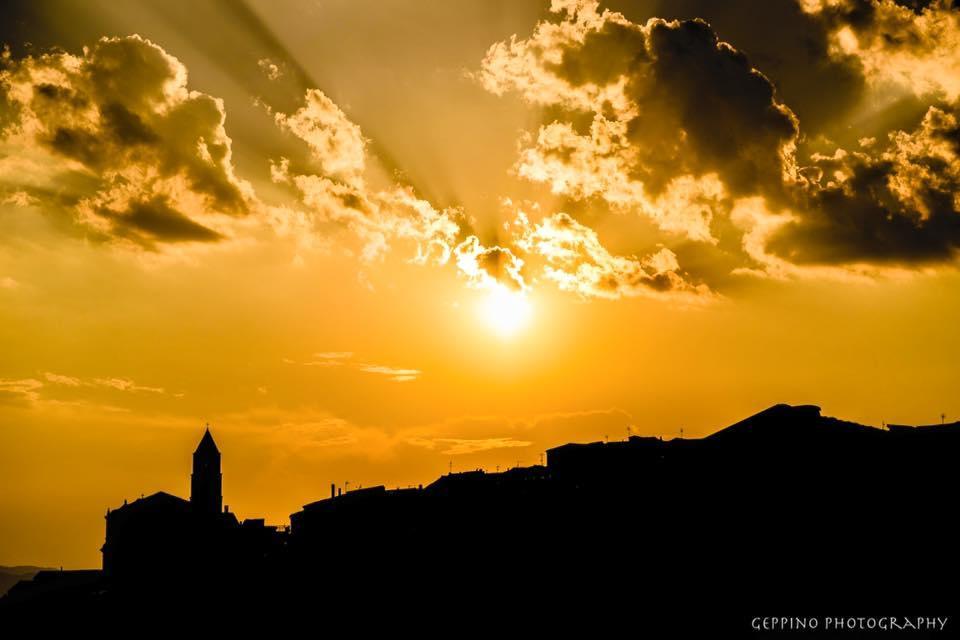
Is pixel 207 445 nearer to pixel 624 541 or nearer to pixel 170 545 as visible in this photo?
pixel 170 545

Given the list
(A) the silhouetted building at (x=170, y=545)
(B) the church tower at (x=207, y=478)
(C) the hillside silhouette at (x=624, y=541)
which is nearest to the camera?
(C) the hillside silhouette at (x=624, y=541)

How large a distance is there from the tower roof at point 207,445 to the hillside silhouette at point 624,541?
9.40 meters

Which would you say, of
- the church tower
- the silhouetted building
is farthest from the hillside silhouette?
the church tower

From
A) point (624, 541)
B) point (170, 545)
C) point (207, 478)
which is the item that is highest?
point (207, 478)

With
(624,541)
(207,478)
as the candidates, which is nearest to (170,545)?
(207,478)

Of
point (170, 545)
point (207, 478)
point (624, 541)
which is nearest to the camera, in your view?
point (624, 541)

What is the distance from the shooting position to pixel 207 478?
92625mm

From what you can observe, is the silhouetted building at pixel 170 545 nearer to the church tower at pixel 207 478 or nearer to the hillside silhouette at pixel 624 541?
the hillside silhouette at pixel 624 541

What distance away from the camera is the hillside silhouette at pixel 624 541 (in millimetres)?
50375

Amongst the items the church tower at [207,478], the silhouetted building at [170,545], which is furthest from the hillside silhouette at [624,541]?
the church tower at [207,478]

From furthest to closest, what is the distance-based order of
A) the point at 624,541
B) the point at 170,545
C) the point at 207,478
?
the point at 207,478
the point at 170,545
the point at 624,541

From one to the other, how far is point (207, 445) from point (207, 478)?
395cm

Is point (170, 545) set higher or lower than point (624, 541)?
higher

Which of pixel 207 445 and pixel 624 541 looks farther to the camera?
pixel 207 445
